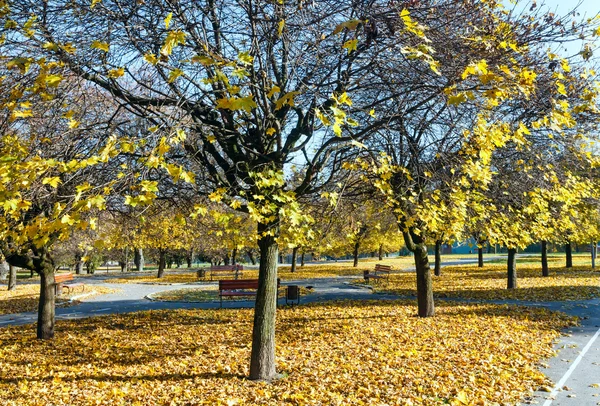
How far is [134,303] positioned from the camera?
17109 mm

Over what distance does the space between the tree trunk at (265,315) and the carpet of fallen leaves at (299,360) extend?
23 cm

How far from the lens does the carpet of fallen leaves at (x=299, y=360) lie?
5535 mm

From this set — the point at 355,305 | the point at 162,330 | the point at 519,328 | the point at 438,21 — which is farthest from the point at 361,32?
the point at 355,305

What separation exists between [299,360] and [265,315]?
137 centimetres

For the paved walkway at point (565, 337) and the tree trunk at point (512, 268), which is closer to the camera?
the paved walkway at point (565, 337)

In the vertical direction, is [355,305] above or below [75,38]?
below

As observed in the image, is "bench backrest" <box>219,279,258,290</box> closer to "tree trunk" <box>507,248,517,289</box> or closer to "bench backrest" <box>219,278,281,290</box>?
"bench backrest" <box>219,278,281,290</box>

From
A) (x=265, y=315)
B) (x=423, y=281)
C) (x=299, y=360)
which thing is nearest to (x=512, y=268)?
(x=423, y=281)

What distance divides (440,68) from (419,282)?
6980 millimetres

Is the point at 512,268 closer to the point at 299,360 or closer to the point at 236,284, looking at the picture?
the point at 236,284

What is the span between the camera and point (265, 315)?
642 centimetres

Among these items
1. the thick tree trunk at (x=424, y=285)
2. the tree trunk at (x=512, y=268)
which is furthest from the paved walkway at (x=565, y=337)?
the tree trunk at (x=512, y=268)

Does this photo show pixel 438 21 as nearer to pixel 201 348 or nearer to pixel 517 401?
pixel 517 401

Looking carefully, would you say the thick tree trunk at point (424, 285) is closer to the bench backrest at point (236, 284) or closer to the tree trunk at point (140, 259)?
the bench backrest at point (236, 284)
